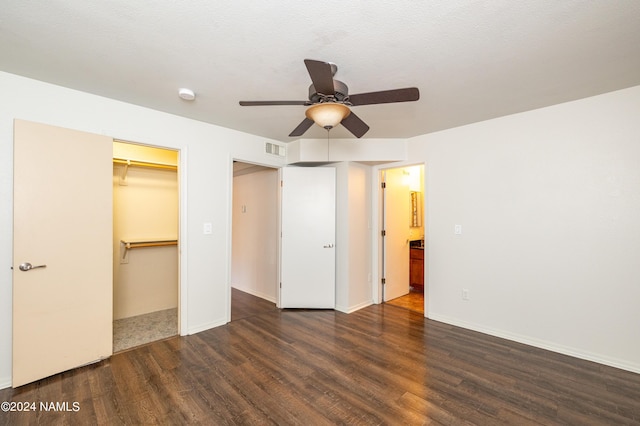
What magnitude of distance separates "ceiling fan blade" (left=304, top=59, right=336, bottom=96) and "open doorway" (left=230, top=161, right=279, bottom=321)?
105 inches

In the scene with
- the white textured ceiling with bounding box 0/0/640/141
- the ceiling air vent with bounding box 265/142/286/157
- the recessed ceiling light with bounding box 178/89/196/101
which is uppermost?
the white textured ceiling with bounding box 0/0/640/141

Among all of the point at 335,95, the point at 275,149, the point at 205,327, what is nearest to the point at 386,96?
the point at 335,95

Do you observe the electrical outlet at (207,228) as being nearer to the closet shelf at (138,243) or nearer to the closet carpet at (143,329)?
the closet shelf at (138,243)

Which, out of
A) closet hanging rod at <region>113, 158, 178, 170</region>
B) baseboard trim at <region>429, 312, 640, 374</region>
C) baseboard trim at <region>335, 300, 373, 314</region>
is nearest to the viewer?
baseboard trim at <region>429, 312, 640, 374</region>

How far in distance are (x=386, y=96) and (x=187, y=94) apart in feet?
6.05

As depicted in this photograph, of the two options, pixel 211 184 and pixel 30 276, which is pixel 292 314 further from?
pixel 30 276

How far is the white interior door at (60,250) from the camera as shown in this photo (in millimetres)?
2227

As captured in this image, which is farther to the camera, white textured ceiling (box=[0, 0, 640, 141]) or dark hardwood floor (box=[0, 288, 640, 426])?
dark hardwood floor (box=[0, 288, 640, 426])

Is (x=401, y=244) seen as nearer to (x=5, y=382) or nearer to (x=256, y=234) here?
(x=256, y=234)

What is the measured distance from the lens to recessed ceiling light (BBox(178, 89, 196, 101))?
2.53 metres

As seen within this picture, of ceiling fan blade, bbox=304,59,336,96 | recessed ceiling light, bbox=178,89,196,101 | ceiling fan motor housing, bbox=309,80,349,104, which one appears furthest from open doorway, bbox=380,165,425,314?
recessed ceiling light, bbox=178,89,196,101

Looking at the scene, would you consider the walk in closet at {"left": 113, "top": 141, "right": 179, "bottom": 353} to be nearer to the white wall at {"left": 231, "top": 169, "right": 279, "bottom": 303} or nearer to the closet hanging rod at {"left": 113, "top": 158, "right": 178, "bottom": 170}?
the closet hanging rod at {"left": 113, "top": 158, "right": 178, "bottom": 170}

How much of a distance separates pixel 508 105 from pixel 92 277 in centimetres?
439

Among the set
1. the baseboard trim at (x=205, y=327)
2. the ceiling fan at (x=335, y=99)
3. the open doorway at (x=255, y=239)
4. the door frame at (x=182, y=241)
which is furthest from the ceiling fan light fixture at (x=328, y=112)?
the baseboard trim at (x=205, y=327)
